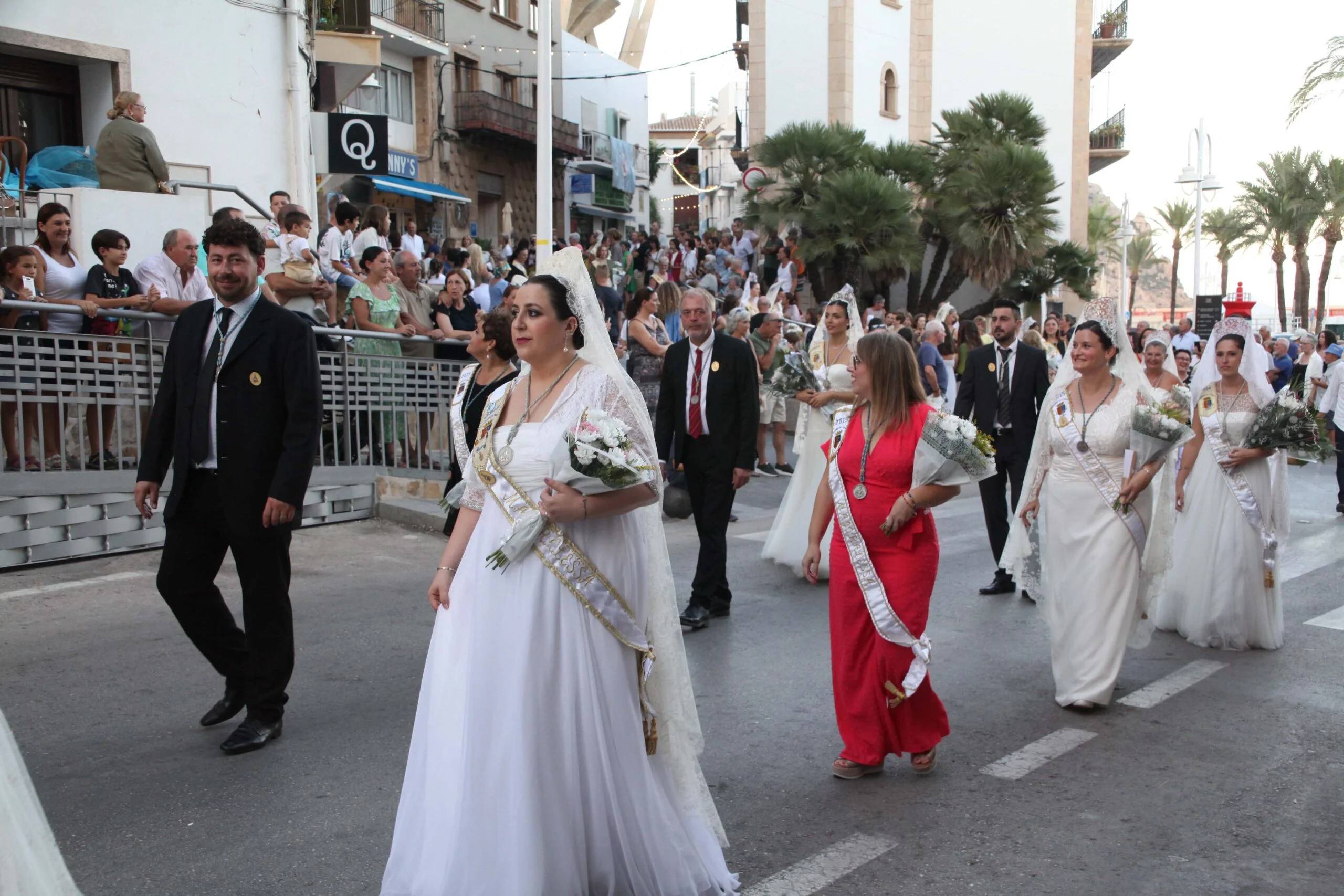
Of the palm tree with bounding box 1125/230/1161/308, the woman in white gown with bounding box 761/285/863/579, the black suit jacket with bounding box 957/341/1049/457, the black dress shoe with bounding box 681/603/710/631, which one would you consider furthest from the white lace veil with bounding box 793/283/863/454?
the palm tree with bounding box 1125/230/1161/308

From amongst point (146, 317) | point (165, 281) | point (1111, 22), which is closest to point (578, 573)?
point (146, 317)

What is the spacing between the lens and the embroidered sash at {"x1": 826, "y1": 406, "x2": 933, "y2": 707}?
4992 mm

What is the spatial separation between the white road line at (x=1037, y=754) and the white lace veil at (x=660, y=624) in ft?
5.30

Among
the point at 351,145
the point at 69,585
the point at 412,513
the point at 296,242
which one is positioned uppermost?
the point at 351,145

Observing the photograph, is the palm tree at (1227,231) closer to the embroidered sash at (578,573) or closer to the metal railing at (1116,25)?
the metal railing at (1116,25)

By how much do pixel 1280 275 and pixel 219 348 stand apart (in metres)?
52.0

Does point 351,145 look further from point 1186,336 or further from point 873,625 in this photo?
point 1186,336

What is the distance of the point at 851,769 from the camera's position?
5016mm

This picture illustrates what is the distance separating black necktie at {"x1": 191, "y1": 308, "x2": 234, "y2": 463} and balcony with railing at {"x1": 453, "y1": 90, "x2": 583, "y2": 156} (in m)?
32.8

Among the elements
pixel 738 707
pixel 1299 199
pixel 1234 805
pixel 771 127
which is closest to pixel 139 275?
pixel 738 707

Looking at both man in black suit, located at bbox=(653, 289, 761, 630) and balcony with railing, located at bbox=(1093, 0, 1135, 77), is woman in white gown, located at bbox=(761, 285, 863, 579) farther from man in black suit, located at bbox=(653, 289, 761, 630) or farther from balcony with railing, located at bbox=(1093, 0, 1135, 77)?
balcony with railing, located at bbox=(1093, 0, 1135, 77)

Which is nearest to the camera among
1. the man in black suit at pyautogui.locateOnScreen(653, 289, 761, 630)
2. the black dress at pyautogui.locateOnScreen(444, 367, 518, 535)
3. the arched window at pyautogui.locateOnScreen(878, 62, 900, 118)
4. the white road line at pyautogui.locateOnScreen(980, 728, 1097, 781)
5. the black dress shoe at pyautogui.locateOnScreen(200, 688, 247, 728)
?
the white road line at pyautogui.locateOnScreen(980, 728, 1097, 781)

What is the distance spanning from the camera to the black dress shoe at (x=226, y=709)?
548 centimetres

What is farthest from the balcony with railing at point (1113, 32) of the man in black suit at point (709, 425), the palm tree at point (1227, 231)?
the man in black suit at point (709, 425)
